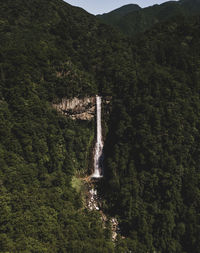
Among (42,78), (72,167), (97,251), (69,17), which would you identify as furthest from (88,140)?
(69,17)

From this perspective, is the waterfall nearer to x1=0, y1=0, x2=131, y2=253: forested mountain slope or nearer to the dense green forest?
the dense green forest

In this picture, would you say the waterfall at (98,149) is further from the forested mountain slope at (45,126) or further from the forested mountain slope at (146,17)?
the forested mountain slope at (146,17)

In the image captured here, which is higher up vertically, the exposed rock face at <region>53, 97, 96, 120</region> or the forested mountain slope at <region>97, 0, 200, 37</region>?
the forested mountain slope at <region>97, 0, 200, 37</region>

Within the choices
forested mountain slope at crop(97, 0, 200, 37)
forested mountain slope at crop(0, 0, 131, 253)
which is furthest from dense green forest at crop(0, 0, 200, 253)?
forested mountain slope at crop(97, 0, 200, 37)

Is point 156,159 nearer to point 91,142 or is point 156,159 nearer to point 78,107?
point 91,142

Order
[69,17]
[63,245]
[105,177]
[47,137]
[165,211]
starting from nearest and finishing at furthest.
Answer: [63,245] → [165,211] → [47,137] → [105,177] → [69,17]

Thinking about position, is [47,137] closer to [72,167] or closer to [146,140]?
[72,167]

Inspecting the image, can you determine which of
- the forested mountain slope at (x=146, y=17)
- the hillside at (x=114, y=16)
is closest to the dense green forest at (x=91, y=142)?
the forested mountain slope at (x=146, y=17)
